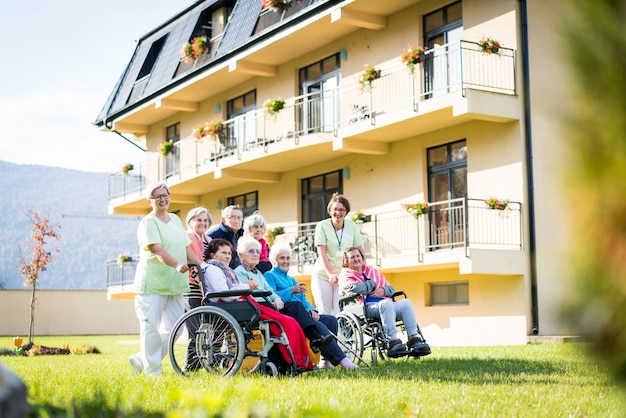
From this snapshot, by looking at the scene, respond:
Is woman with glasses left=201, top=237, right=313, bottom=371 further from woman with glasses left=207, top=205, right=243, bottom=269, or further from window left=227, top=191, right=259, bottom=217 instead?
window left=227, top=191, right=259, bottom=217

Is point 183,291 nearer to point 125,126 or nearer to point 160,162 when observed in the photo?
point 160,162

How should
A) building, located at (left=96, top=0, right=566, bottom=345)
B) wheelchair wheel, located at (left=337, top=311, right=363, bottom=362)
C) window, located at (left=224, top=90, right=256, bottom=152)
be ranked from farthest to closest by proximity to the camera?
1. window, located at (left=224, top=90, right=256, bottom=152)
2. building, located at (left=96, top=0, right=566, bottom=345)
3. wheelchair wheel, located at (left=337, top=311, right=363, bottom=362)

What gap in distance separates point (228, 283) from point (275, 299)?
1.66ft

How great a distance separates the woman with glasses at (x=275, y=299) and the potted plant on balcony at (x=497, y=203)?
836cm

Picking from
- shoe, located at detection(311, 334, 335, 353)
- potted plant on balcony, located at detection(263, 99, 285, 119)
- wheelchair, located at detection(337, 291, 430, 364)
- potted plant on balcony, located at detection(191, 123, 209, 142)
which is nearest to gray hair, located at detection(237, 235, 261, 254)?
shoe, located at detection(311, 334, 335, 353)

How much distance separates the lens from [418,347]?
31.1 feet

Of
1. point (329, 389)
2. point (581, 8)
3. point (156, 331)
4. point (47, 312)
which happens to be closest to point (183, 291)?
point (156, 331)

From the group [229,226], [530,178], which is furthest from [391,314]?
[530,178]

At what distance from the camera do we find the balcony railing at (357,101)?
17.6m

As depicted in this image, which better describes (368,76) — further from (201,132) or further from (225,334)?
(225,334)

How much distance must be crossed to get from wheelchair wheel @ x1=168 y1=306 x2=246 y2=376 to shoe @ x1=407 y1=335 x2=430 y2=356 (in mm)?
2383

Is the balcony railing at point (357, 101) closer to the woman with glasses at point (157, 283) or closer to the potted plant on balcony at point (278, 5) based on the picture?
the potted plant on balcony at point (278, 5)

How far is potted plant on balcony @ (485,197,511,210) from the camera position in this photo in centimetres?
1664

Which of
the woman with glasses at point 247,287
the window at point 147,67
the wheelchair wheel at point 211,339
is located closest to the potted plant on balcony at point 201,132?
the window at point 147,67
